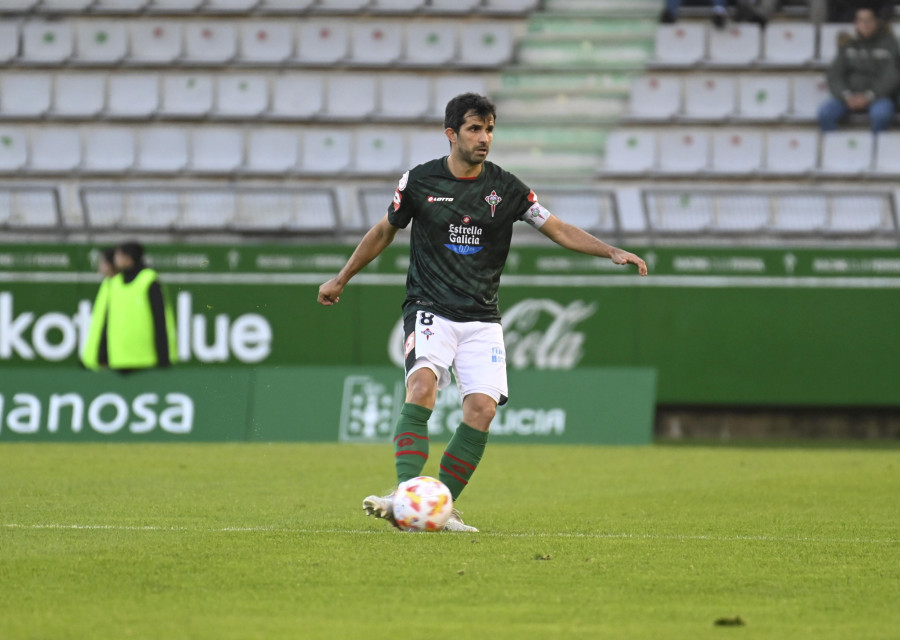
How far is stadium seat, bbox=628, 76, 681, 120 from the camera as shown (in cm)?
2094

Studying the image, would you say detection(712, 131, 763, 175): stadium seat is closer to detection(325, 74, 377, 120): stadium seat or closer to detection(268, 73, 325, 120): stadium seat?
detection(325, 74, 377, 120): stadium seat

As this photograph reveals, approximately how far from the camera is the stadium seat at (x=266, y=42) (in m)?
22.1

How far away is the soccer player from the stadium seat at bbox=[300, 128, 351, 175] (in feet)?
41.7

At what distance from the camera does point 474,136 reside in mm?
7930

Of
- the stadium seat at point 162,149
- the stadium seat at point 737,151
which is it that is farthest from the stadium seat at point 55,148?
the stadium seat at point 737,151

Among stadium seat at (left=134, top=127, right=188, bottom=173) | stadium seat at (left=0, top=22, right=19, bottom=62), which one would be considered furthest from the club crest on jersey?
stadium seat at (left=0, top=22, right=19, bottom=62)

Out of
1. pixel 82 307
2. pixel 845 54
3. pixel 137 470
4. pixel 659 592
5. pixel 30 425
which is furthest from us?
pixel 845 54

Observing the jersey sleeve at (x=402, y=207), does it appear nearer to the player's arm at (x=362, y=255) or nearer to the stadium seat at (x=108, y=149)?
the player's arm at (x=362, y=255)

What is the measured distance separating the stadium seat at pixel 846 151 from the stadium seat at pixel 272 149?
7139 millimetres

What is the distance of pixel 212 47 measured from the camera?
2223 centimetres

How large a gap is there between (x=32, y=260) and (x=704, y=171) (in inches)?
342

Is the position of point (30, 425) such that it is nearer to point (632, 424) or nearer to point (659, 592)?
point (632, 424)

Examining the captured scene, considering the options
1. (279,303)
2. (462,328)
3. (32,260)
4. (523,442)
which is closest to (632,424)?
(523,442)

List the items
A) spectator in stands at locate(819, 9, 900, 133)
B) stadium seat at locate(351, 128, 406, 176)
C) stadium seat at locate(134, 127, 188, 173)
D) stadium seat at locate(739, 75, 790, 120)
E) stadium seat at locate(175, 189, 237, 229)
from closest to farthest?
stadium seat at locate(175, 189, 237, 229), spectator in stands at locate(819, 9, 900, 133), stadium seat at locate(739, 75, 790, 120), stadium seat at locate(351, 128, 406, 176), stadium seat at locate(134, 127, 188, 173)
